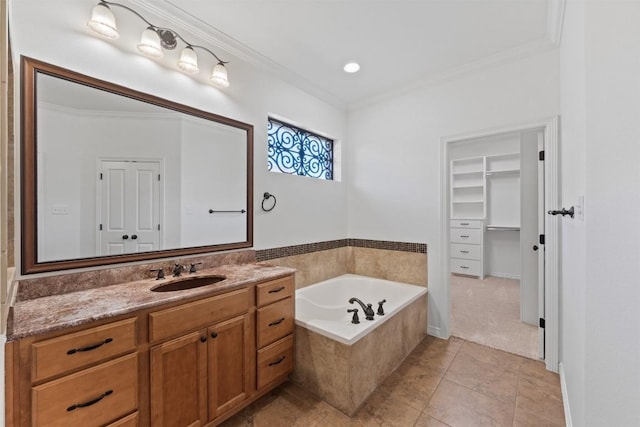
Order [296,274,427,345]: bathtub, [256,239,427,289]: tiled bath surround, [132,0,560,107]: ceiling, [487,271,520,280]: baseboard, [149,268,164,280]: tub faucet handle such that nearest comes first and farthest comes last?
[149,268,164,280]: tub faucet handle
[132,0,560,107]: ceiling
[296,274,427,345]: bathtub
[256,239,427,289]: tiled bath surround
[487,271,520,280]: baseboard

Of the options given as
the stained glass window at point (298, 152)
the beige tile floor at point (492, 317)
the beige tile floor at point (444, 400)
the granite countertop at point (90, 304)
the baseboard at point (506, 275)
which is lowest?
the beige tile floor at point (444, 400)

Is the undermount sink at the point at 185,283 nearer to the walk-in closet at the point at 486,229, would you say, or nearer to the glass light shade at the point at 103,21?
the glass light shade at the point at 103,21

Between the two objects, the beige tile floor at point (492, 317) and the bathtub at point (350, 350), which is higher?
the bathtub at point (350, 350)

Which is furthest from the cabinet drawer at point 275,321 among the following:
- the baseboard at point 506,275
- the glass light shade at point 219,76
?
the baseboard at point 506,275

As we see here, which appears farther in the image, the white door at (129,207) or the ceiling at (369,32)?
the ceiling at (369,32)

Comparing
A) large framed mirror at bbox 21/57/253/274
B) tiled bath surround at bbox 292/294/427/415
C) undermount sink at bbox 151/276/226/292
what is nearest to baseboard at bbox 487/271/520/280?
tiled bath surround at bbox 292/294/427/415

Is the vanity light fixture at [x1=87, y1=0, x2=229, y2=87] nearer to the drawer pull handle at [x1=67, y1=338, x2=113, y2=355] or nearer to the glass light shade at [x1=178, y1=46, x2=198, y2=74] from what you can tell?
the glass light shade at [x1=178, y1=46, x2=198, y2=74]

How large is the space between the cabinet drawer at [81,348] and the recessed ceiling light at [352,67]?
102 inches

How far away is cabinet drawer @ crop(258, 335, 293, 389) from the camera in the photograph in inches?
71.2

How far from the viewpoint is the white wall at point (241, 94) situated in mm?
1413

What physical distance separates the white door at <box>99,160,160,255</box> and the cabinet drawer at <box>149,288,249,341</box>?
61 centimetres

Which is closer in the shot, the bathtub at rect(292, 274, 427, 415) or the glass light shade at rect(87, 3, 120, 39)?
the glass light shade at rect(87, 3, 120, 39)

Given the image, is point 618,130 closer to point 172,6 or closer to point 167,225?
point 167,225

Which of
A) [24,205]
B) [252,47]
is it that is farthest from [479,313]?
[24,205]
